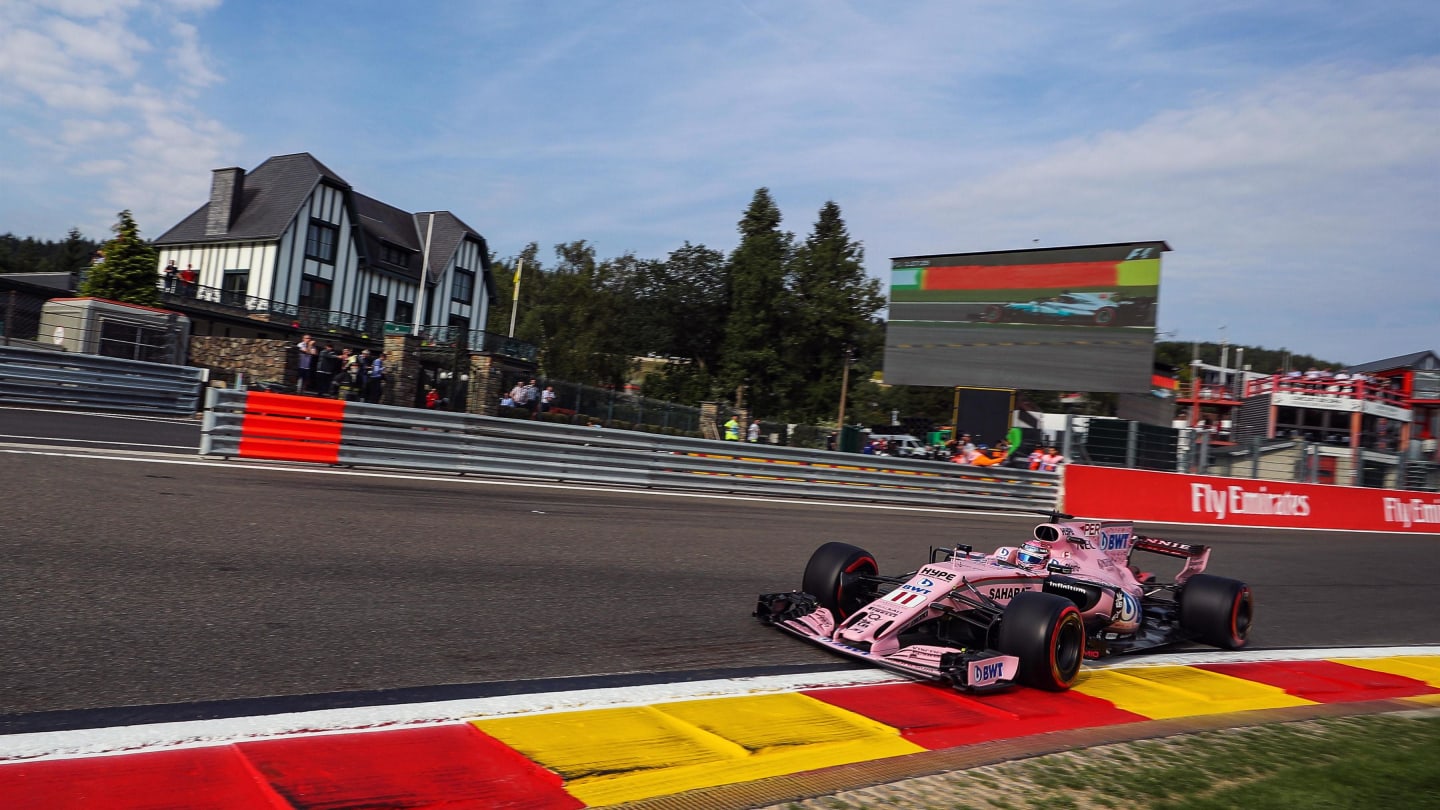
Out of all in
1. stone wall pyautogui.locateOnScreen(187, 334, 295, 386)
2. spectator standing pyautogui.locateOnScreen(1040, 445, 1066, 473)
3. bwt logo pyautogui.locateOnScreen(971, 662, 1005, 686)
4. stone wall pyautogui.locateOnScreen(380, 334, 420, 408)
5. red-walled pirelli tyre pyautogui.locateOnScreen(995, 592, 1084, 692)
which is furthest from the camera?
stone wall pyautogui.locateOnScreen(380, 334, 420, 408)

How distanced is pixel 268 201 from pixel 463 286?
11.0 metres

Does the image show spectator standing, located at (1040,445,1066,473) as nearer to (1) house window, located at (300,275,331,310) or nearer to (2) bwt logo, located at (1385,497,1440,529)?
(2) bwt logo, located at (1385,497,1440,529)

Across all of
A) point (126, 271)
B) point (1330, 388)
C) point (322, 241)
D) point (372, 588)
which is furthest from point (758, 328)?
point (372, 588)

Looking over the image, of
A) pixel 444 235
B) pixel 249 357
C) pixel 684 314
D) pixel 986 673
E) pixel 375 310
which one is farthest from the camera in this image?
pixel 684 314

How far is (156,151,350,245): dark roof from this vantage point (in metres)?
42.0

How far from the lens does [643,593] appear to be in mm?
7246

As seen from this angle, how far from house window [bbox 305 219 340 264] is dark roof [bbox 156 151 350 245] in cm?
138

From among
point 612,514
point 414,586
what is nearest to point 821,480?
point 612,514

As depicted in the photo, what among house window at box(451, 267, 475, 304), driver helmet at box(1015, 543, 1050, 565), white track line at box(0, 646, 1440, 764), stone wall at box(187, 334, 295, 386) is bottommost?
white track line at box(0, 646, 1440, 764)

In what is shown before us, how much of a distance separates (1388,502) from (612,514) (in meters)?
21.0

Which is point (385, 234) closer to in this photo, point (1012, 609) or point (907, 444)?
point (907, 444)

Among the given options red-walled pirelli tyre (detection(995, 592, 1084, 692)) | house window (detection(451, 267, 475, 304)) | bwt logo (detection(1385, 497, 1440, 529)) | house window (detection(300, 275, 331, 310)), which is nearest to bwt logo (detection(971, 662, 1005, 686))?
red-walled pirelli tyre (detection(995, 592, 1084, 692))

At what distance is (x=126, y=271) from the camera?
32.4 m

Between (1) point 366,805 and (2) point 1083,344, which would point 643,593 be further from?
(2) point 1083,344
